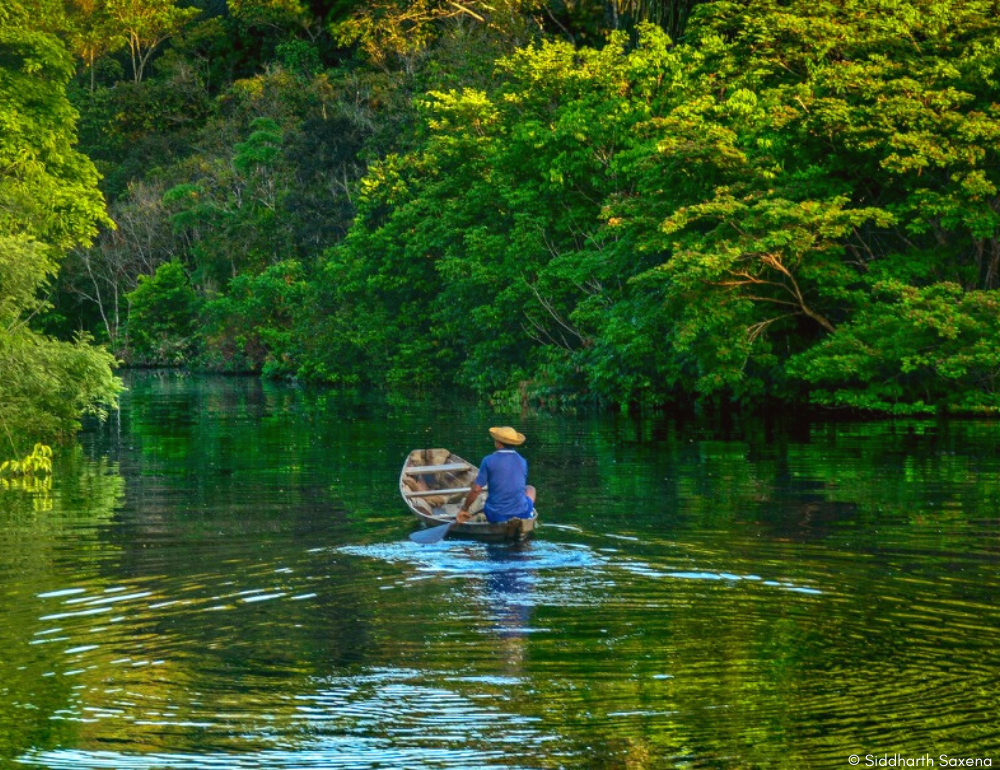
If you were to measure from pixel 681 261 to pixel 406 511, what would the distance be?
1737 centimetres

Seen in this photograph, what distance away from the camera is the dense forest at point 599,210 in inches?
1539

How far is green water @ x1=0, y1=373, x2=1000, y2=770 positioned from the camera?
10.7m

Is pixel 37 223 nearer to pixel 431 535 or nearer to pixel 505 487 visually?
pixel 431 535

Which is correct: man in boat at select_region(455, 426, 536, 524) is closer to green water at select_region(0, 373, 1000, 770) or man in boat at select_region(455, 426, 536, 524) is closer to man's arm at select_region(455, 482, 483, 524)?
man's arm at select_region(455, 482, 483, 524)

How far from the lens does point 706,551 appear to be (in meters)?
18.9

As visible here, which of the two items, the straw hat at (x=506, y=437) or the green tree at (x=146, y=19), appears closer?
the straw hat at (x=506, y=437)

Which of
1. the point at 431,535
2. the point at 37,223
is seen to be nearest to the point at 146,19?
the point at 37,223

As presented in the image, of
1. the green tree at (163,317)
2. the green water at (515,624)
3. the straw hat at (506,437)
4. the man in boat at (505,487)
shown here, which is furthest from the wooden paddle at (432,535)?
the green tree at (163,317)

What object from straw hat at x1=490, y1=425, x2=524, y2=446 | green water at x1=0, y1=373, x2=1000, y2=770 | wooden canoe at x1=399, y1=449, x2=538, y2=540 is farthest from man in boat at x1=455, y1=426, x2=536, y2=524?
wooden canoe at x1=399, y1=449, x2=538, y2=540

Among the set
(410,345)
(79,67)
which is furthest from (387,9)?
(79,67)

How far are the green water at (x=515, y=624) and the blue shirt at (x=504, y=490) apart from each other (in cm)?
47

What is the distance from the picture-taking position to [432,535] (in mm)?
19984

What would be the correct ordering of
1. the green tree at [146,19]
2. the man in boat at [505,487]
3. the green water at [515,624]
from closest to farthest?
the green water at [515,624] < the man in boat at [505,487] < the green tree at [146,19]

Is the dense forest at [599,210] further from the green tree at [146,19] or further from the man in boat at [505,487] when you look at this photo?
the green tree at [146,19]
